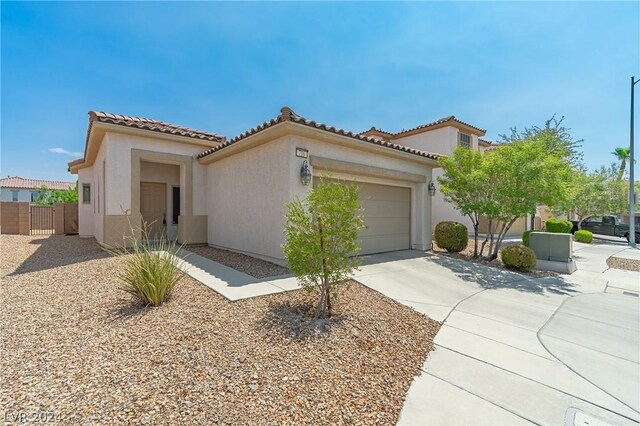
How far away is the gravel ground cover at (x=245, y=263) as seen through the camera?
22.6 ft

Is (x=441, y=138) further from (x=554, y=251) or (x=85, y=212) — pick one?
(x=85, y=212)

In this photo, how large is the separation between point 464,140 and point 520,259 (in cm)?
1297

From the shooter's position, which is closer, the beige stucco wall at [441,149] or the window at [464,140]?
the beige stucco wall at [441,149]

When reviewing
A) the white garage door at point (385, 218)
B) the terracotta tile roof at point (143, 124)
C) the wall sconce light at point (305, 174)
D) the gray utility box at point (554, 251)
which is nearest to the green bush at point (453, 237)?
the white garage door at point (385, 218)

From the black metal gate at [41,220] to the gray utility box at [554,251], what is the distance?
1001 inches

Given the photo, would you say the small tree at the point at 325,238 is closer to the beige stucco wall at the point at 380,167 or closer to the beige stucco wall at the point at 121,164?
the beige stucco wall at the point at 380,167

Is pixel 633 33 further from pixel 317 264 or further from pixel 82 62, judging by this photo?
pixel 82 62

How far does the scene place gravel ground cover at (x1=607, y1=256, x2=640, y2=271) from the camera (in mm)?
10336

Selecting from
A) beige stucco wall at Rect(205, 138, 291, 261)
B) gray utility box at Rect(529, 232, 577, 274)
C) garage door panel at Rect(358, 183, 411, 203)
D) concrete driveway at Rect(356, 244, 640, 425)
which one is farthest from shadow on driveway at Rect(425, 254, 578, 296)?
beige stucco wall at Rect(205, 138, 291, 261)

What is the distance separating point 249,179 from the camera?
29.3 feet

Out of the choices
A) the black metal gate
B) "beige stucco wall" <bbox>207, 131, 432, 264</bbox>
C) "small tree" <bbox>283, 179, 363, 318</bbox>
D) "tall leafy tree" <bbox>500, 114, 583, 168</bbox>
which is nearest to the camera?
"small tree" <bbox>283, 179, 363, 318</bbox>

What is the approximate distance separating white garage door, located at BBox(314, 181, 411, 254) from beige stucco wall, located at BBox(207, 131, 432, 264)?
286 mm

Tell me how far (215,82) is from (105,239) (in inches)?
290

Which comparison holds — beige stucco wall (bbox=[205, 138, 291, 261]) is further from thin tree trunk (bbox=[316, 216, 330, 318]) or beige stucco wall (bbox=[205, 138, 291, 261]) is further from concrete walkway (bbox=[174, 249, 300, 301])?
thin tree trunk (bbox=[316, 216, 330, 318])
